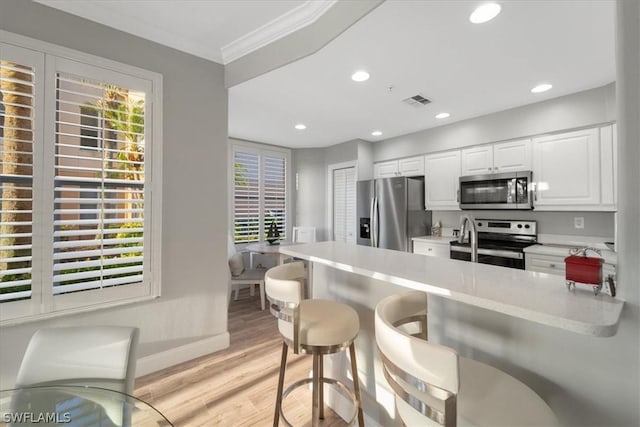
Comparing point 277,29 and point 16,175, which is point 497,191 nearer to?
point 277,29

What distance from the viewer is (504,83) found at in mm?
2555

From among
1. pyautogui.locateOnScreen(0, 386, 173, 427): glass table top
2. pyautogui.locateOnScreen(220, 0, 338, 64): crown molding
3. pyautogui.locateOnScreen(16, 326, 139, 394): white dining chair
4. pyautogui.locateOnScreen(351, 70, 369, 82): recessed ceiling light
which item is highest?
pyautogui.locateOnScreen(220, 0, 338, 64): crown molding

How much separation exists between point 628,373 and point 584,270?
32cm

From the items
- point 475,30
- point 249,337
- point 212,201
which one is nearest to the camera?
point 475,30

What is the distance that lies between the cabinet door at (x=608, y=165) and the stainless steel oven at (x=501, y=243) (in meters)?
0.71

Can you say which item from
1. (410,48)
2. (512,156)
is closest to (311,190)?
(512,156)

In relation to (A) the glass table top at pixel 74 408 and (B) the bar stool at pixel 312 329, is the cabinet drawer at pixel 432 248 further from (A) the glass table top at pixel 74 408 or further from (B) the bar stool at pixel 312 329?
(A) the glass table top at pixel 74 408

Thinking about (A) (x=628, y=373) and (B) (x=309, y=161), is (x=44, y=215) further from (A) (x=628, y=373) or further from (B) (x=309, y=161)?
(B) (x=309, y=161)

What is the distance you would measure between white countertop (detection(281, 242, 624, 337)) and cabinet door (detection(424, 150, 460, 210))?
7.99 feet

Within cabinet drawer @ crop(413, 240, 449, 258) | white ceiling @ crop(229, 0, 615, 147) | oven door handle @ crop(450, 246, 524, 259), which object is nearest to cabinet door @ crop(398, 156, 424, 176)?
white ceiling @ crop(229, 0, 615, 147)

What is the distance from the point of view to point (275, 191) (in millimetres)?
5020

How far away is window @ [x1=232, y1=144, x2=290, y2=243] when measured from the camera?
4.53 metres

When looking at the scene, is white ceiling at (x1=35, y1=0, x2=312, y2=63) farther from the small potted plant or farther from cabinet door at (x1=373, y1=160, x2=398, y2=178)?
cabinet door at (x1=373, y1=160, x2=398, y2=178)

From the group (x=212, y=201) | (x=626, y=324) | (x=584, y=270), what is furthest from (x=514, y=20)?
(x=212, y=201)
